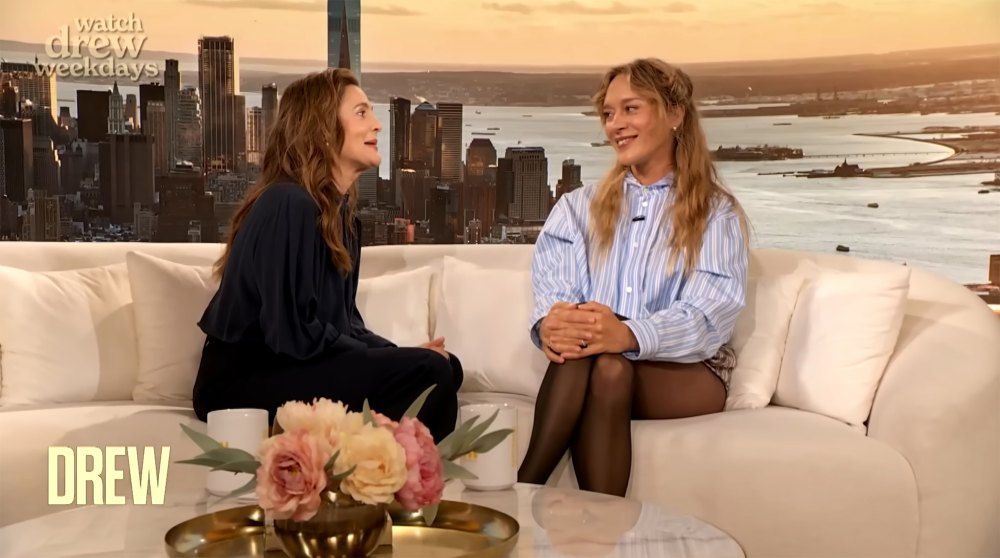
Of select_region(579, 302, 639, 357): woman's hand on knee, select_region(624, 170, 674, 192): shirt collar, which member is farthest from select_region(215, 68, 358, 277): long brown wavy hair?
select_region(624, 170, 674, 192): shirt collar

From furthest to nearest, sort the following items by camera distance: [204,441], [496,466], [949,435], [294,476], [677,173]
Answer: [677,173] → [949,435] → [496,466] → [204,441] → [294,476]

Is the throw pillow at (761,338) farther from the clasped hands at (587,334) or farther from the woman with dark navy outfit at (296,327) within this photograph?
the woman with dark navy outfit at (296,327)

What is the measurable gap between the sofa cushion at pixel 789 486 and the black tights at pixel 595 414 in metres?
0.11

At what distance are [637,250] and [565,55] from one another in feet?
5.90

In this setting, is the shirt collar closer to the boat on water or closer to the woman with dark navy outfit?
the woman with dark navy outfit

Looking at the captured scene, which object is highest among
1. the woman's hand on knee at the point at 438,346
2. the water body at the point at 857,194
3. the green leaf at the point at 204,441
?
the water body at the point at 857,194

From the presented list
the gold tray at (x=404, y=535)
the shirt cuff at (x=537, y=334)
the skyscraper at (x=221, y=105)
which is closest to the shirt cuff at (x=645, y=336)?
the shirt cuff at (x=537, y=334)

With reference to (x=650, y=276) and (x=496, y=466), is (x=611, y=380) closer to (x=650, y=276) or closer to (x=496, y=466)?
(x=650, y=276)

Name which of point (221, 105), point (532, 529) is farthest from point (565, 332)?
point (221, 105)

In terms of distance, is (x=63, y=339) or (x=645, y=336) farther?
(x=63, y=339)

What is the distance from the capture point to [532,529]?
1721mm

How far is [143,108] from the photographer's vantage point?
14.7 ft

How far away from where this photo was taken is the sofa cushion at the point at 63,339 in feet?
9.38

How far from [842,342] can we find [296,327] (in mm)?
1313
